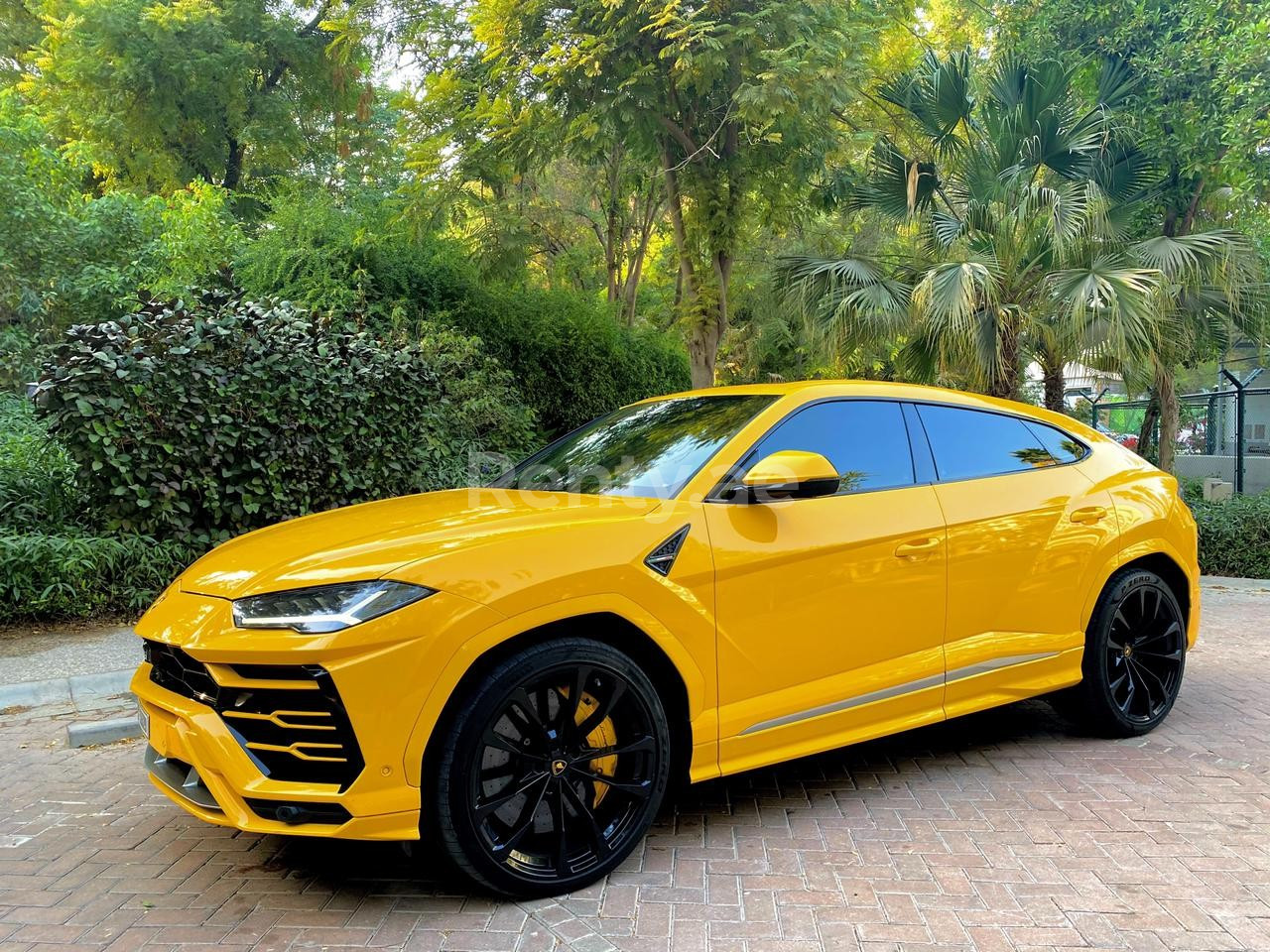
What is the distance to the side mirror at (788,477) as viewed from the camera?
313 cm

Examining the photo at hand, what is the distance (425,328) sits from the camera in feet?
34.1

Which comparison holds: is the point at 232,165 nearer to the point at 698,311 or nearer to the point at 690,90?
the point at 698,311

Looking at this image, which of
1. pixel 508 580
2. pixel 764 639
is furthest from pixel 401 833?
pixel 764 639

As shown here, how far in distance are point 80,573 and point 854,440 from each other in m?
5.30

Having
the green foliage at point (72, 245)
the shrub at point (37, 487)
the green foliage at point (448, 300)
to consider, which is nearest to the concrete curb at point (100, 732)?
the shrub at point (37, 487)

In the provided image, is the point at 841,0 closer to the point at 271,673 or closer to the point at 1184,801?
the point at 1184,801

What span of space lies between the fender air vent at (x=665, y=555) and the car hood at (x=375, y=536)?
16 cm

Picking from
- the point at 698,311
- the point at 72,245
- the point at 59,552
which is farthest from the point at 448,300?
the point at 59,552

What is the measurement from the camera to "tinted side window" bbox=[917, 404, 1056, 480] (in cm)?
393

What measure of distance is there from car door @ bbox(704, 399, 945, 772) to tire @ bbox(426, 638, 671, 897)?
348 millimetres

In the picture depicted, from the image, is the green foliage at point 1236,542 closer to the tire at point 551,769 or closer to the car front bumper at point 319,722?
the tire at point 551,769

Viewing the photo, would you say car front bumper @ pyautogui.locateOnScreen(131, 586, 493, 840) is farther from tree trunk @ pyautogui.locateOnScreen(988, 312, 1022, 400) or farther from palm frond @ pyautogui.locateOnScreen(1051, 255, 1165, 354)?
tree trunk @ pyautogui.locateOnScreen(988, 312, 1022, 400)

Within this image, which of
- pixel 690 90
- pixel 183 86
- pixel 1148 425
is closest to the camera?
pixel 690 90

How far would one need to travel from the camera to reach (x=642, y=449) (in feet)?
12.3
